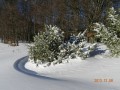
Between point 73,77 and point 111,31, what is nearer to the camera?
point 73,77

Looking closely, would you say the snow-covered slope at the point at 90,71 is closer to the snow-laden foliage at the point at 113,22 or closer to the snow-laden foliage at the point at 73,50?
the snow-laden foliage at the point at 73,50

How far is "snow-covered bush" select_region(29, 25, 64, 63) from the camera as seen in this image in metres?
13.6

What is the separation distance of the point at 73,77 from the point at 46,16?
81.9 feet

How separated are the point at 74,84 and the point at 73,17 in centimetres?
1702

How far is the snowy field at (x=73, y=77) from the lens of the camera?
8883 millimetres

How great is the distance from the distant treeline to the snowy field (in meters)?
8.75

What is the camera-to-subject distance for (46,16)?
35.3m

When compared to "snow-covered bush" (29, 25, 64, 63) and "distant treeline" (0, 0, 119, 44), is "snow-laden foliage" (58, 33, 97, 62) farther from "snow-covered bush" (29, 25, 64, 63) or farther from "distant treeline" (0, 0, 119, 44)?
"distant treeline" (0, 0, 119, 44)
